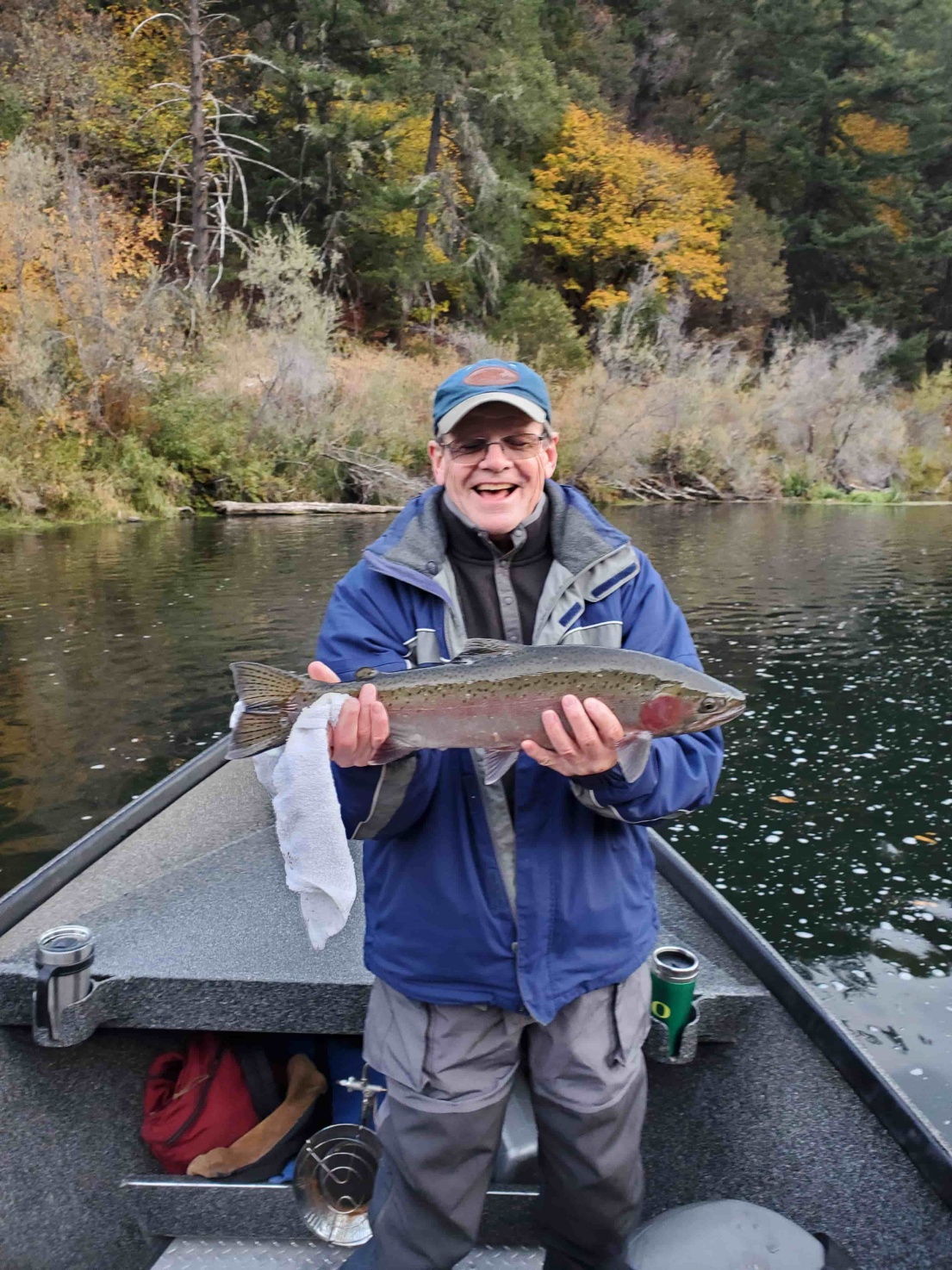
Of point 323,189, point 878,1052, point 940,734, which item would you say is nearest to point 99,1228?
point 878,1052

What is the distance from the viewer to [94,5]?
123ft

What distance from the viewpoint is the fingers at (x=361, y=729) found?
2369 mm

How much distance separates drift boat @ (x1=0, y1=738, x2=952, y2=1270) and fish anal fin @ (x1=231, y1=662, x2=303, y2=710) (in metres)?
0.92

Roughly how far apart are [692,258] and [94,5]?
26431mm

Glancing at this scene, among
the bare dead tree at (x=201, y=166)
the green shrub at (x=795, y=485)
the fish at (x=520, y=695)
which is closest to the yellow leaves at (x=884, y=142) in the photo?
the green shrub at (x=795, y=485)

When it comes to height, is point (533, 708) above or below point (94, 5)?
below

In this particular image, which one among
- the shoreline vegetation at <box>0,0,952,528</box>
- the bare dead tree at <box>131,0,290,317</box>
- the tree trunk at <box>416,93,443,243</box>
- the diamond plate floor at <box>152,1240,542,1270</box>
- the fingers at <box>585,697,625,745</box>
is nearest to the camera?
the fingers at <box>585,697,625,745</box>

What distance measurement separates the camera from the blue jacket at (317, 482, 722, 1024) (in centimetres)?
235

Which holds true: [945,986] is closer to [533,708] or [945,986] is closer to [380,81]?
[533,708]

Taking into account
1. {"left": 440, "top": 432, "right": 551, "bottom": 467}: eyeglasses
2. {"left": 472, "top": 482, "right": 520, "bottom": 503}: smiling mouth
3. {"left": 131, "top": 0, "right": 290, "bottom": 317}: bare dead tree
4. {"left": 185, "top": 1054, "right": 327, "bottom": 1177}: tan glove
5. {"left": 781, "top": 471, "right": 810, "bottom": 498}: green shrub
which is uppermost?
{"left": 131, "top": 0, "right": 290, "bottom": 317}: bare dead tree

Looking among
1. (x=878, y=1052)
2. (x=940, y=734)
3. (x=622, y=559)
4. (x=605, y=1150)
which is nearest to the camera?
(x=605, y=1150)

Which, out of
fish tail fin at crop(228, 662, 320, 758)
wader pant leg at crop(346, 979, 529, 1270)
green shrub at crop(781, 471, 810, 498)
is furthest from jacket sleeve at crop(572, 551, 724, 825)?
green shrub at crop(781, 471, 810, 498)

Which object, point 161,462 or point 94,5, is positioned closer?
point 161,462

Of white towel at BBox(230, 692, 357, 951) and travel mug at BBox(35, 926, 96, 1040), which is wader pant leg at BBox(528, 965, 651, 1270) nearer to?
white towel at BBox(230, 692, 357, 951)
